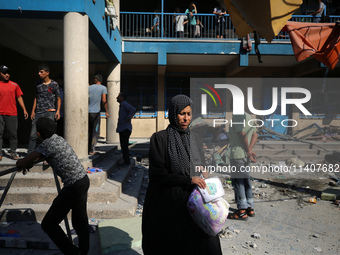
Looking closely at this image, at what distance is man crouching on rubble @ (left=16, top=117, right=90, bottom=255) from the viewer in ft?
9.29

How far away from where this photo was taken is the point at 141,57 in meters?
12.9

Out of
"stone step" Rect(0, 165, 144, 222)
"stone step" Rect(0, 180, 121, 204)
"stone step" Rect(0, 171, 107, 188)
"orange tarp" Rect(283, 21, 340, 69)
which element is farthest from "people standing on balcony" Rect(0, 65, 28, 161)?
"orange tarp" Rect(283, 21, 340, 69)

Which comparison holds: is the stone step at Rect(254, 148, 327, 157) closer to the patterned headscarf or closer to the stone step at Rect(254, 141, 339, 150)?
the stone step at Rect(254, 141, 339, 150)

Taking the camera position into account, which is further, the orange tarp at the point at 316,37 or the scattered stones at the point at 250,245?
the orange tarp at the point at 316,37

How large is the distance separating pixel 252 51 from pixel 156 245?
11.2 meters

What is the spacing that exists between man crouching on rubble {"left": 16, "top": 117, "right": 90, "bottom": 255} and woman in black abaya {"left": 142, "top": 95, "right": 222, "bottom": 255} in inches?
39.6

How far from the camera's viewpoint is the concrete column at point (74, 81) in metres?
5.25

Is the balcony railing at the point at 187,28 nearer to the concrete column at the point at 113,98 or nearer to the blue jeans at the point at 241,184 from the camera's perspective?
the concrete column at the point at 113,98

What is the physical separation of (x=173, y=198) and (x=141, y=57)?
37.7ft

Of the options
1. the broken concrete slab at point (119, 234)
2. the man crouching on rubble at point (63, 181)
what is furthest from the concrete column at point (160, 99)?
the man crouching on rubble at point (63, 181)

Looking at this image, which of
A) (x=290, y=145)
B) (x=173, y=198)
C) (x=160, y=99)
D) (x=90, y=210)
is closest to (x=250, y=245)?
(x=173, y=198)

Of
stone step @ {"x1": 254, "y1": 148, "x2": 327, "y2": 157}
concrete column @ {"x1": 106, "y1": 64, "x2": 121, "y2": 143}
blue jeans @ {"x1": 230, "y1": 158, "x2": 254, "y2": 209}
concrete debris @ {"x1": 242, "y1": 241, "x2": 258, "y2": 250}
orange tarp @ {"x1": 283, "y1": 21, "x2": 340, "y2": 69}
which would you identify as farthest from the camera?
stone step @ {"x1": 254, "y1": 148, "x2": 327, "y2": 157}

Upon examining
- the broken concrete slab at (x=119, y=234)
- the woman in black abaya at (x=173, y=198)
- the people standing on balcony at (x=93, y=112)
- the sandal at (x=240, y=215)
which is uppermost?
the people standing on balcony at (x=93, y=112)

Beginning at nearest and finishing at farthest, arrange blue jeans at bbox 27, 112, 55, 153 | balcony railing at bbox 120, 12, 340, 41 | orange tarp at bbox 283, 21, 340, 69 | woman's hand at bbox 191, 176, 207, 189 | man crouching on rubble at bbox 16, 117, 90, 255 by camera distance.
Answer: woman's hand at bbox 191, 176, 207, 189 → man crouching on rubble at bbox 16, 117, 90, 255 → orange tarp at bbox 283, 21, 340, 69 → blue jeans at bbox 27, 112, 55, 153 → balcony railing at bbox 120, 12, 340, 41
